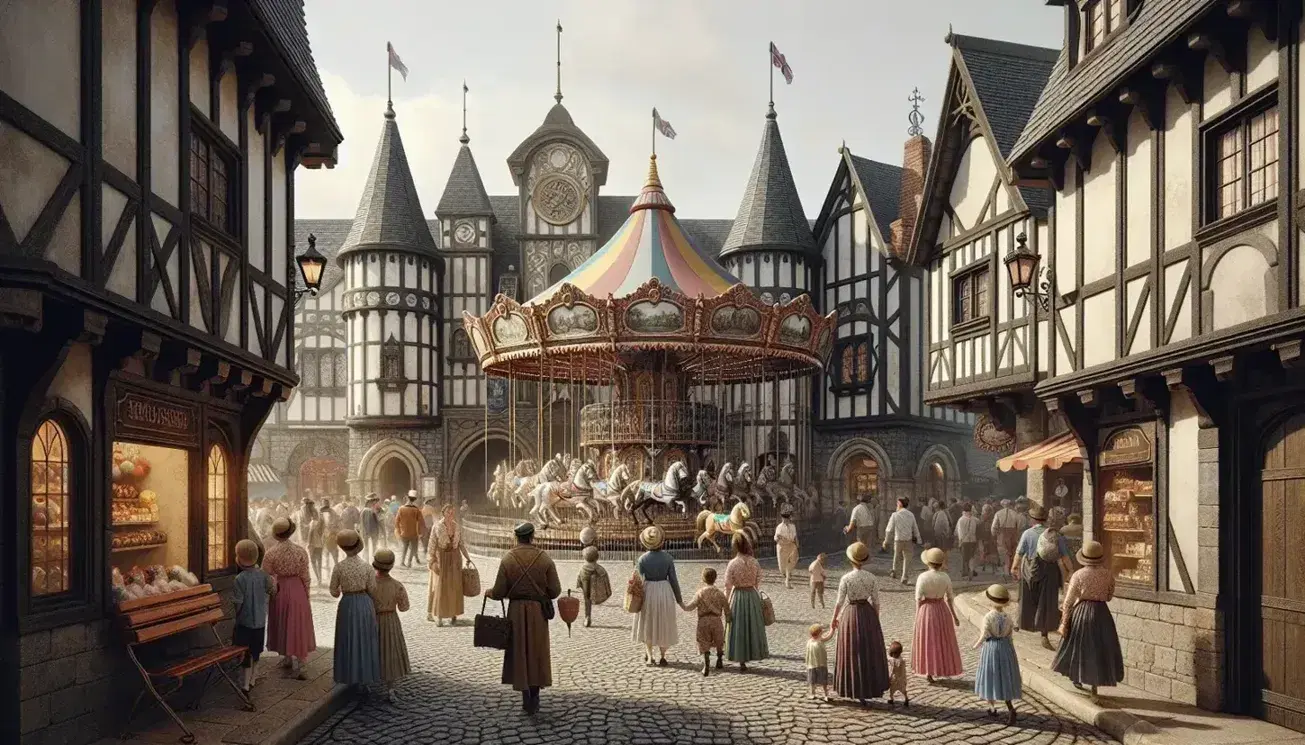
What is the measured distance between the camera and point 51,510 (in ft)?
20.3

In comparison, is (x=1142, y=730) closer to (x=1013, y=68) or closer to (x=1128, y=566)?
(x=1128, y=566)

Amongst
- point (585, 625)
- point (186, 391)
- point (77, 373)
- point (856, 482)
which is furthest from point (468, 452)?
point (77, 373)

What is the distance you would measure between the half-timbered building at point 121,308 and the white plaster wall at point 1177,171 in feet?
26.8

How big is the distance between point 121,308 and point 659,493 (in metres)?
11.8

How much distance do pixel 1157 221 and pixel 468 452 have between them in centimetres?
2334

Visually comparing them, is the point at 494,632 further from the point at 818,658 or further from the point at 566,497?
the point at 566,497

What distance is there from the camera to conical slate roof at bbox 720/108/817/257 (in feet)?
88.7

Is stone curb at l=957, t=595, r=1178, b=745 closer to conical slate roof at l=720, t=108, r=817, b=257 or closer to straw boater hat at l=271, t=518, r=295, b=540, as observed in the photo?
straw boater hat at l=271, t=518, r=295, b=540

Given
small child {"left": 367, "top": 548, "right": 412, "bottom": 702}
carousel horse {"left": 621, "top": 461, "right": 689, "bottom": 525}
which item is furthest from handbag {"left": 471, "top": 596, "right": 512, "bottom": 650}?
carousel horse {"left": 621, "top": 461, "right": 689, "bottom": 525}

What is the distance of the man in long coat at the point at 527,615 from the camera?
7.37m

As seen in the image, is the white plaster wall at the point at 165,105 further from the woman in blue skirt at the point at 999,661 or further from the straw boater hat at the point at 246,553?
the woman in blue skirt at the point at 999,661

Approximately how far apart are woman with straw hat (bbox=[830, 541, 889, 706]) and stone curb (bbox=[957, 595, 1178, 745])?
61.6 inches

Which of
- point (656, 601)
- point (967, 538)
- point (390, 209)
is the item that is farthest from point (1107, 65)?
point (390, 209)

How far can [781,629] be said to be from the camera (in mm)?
10945
